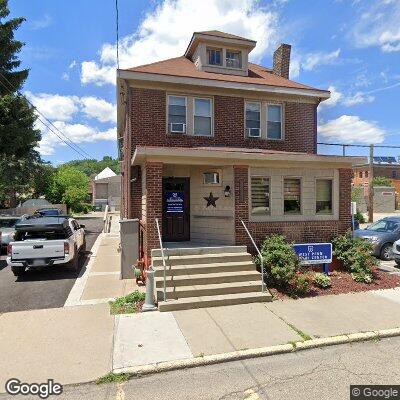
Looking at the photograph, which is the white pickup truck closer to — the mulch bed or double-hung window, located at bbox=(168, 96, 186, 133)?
double-hung window, located at bbox=(168, 96, 186, 133)

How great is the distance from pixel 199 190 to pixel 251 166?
2.07m

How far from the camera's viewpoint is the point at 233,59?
557 inches

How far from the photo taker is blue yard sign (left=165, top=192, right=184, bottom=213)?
Answer: 11344 mm

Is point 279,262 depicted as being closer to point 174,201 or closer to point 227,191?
point 227,191

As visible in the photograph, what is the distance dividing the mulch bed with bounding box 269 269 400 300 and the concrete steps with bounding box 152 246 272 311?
0.80 m

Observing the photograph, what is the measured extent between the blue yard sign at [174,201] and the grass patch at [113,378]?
697 centimetres

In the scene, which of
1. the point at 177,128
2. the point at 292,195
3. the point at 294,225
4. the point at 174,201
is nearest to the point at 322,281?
the point at 294,225

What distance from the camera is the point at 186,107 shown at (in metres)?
12.2

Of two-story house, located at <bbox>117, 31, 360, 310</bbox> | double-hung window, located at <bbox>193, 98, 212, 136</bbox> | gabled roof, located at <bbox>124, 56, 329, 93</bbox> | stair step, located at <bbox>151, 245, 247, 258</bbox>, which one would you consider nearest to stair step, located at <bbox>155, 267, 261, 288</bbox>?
stair step, located at <bbox>151, 245, 247, 258</bbox>

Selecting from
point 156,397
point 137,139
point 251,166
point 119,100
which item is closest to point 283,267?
point 251,166

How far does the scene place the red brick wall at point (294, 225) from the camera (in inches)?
394

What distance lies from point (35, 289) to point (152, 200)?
411 centimetres

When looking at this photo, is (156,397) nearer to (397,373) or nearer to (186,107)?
(397,373)

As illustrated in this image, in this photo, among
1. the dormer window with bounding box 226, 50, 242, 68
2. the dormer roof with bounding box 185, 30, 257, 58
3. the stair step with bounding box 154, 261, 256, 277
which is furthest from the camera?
the dormer window with bounding box 226, 50, 242, 68
